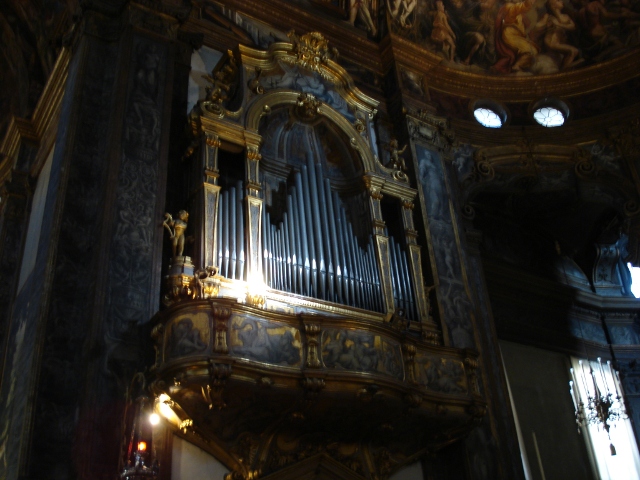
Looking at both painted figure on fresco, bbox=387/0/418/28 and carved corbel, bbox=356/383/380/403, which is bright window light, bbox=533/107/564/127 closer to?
painted figure on fresco, bbox=387/0/418/28

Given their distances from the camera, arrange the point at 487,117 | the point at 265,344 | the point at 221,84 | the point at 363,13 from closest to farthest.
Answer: the point at 265,344 < the point at 221,84 < the point at 363,13 < the point at 487,117

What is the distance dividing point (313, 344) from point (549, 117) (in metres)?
9.36

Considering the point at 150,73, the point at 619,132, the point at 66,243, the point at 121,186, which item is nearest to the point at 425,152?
the point at 619,132

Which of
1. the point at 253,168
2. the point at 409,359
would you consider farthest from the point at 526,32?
the point at 409,359

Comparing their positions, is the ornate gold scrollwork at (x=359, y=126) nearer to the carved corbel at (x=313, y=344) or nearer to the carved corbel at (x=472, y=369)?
the carved corbel at (x=472, y=369)

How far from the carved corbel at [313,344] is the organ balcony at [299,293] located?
13 mm

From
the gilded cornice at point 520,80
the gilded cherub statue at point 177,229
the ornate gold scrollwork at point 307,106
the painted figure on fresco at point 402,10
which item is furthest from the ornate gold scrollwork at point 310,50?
the gilded cherub statue at point 177,229

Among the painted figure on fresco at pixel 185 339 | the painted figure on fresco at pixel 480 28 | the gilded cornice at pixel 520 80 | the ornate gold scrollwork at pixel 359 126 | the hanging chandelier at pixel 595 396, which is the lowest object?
the painted figure on fresco at pixel 185 339

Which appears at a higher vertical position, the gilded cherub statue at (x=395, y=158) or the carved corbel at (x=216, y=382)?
the gilded cherub statue at (x=395, y=158)

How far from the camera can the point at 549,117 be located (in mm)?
15492

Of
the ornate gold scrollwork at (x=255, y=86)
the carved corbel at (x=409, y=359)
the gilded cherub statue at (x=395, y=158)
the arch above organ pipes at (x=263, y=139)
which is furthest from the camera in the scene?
the gilded cherub statue at (x=395, y=158)

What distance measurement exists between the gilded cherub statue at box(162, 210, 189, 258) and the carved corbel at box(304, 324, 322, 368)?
1.87m

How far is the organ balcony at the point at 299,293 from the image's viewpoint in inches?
316

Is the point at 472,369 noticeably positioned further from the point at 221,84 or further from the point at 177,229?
the point at 221,84
